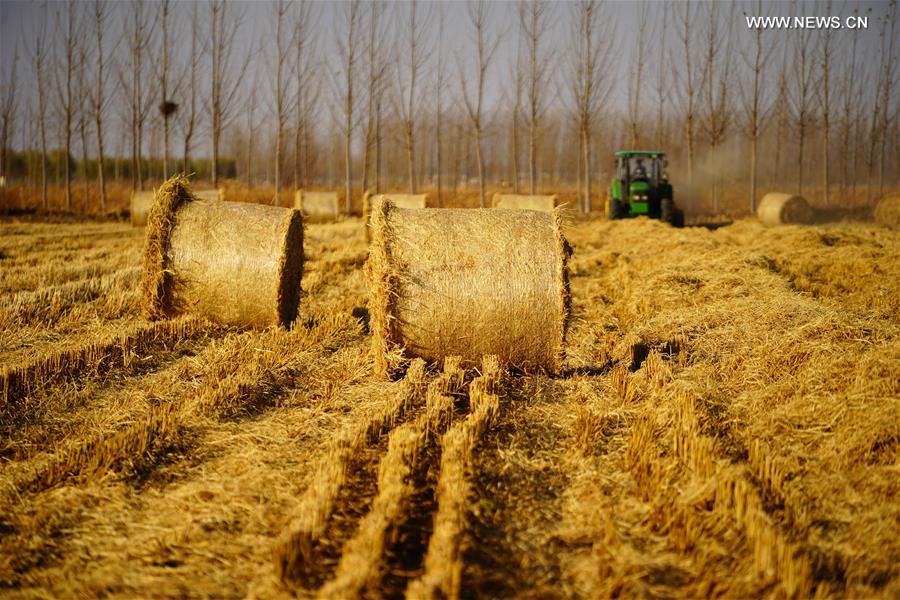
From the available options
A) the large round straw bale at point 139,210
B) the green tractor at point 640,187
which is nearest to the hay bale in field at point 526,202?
the green tractor at point 640,187

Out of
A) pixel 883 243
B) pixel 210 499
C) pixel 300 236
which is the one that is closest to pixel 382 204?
pixel 300 236

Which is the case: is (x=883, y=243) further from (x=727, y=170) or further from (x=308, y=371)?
(x=727, y=170)

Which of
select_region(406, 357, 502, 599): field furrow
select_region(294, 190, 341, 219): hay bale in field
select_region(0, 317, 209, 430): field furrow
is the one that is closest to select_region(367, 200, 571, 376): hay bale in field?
select_region(406, 357, 502, 599): field furrow

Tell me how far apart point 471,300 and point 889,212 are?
22.4 m

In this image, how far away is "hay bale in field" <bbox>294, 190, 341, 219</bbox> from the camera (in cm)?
2369

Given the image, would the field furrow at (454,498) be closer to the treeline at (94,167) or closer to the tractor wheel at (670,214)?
the tractor wheel at (670,214)

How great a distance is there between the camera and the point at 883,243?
11.3 metres

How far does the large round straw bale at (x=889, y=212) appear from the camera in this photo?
21656 mm

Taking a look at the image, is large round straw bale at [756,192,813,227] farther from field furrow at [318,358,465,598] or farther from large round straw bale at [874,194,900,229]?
field furrow at [318,358,465,598]

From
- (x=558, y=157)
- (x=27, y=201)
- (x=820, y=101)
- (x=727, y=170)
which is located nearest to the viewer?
(x=27, y=201)

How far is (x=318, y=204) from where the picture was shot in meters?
24.0

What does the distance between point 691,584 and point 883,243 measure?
11.0m

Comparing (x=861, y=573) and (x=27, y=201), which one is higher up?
(x=27, y=201)

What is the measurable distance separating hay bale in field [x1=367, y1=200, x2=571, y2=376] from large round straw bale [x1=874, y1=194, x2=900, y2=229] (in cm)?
2104
